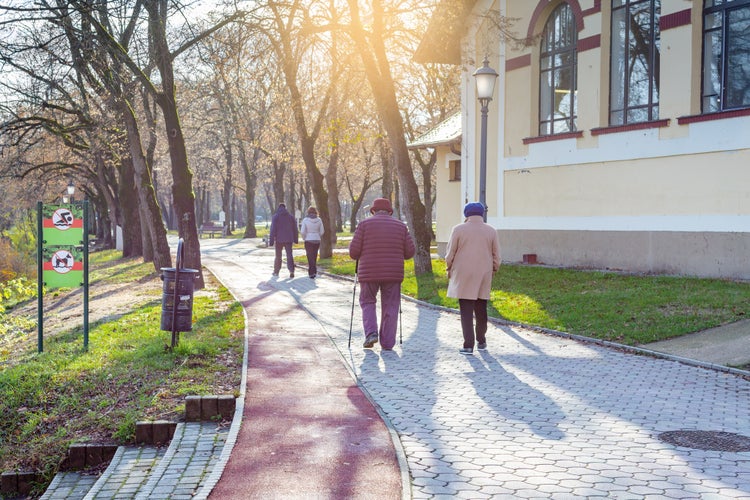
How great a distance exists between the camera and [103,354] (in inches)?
424

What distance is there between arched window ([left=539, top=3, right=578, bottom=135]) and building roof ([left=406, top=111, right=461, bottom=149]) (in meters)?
5.77

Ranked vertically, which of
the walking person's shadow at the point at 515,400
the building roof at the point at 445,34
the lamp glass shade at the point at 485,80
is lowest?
the walking person's shadow at the point at 515,400

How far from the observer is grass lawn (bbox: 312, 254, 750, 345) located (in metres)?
12.0

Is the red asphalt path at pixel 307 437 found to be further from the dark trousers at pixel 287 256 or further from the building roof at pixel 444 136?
the building roof at pixel 444 136

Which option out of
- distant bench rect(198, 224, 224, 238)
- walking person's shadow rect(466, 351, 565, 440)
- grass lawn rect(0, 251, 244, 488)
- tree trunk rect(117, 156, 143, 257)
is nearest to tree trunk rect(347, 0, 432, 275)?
grass lawn rect(0, 251, 244, 488)

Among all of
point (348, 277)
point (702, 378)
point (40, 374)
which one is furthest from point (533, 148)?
point (40, 374)

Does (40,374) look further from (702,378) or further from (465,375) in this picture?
(702,378)

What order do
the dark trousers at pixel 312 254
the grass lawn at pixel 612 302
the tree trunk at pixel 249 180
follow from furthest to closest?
the tree trunk at pixel 249 180
the dark trousers at pixel 312 254
the grass lawn at pixel 612 302

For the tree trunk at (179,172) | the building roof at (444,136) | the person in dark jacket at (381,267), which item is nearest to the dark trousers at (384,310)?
the person in dark jacket at (381,267)

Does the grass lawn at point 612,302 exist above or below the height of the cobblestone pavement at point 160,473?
above

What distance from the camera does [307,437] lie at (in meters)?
6.46

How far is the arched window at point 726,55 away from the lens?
16.3 m

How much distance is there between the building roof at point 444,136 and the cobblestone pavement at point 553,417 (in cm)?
1591

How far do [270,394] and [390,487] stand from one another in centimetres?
293
